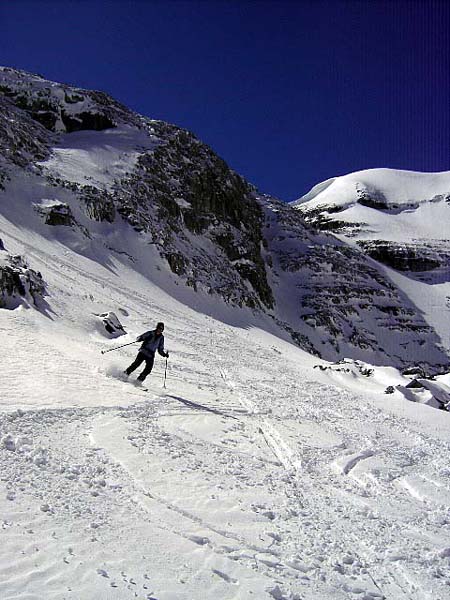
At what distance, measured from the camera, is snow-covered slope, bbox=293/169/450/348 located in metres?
76.5

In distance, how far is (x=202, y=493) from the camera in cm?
515

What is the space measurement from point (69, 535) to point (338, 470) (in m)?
4.45

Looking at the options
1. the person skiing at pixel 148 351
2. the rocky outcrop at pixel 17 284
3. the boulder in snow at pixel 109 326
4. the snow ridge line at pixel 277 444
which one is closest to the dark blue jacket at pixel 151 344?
the person skiing at pixel 148 351

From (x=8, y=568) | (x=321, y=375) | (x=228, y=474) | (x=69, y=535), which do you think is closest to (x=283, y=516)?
(x=228, y=474)

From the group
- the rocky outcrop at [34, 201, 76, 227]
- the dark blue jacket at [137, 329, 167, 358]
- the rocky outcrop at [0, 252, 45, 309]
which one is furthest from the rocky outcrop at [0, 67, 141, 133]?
the dark blue jacket at [137, 329, 167, 358]

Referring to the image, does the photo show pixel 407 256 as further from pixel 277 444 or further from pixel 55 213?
pixel 277 444

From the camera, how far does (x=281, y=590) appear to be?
355 centimetres

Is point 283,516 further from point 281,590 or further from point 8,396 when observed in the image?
point 8,396

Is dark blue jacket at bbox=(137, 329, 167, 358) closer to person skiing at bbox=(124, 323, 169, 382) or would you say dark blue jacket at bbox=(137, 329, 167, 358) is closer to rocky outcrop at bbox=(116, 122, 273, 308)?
person skiing at bbox=(124, 323, 169, 382)

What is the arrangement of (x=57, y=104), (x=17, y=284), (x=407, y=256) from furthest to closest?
1. (x=407, y=256)
2. (x=57, y=104)
3. (x=17, y=284)

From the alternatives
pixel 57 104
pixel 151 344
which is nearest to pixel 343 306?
pixel 57 104

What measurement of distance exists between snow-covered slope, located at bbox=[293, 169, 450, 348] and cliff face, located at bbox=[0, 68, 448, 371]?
270 inches

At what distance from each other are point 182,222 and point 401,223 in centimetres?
7356

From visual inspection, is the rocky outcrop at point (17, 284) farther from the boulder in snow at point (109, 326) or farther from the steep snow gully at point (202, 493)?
the steep snow gully at point (202, 493)
